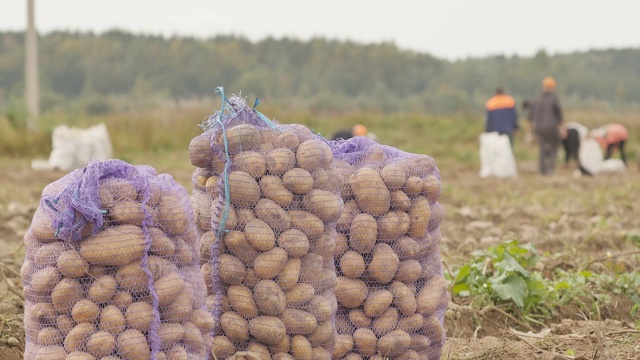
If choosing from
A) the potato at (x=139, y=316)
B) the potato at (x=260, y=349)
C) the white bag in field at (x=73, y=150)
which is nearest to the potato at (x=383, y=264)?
the potato at (x=260, y=349)

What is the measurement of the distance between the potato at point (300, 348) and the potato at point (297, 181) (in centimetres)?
52

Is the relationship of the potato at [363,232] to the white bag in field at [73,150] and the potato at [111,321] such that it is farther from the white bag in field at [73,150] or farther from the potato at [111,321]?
→ the white bag in field at [73,150]

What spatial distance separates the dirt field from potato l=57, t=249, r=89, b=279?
53.5 inches

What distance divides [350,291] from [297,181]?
56cm

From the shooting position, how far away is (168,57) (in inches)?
1800

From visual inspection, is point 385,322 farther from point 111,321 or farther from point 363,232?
point 111,321

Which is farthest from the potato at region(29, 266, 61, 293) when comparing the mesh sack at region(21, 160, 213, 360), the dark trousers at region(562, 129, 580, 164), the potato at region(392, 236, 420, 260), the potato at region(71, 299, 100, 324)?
the dark trousers at region(562, 129, 580, 164)

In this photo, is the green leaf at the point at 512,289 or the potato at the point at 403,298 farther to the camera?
the green leaf at the point at 512,289

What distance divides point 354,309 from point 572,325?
A: 64.4 inches

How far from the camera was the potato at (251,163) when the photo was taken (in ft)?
11.1

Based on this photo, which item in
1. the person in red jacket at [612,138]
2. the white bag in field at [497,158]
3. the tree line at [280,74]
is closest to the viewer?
the white bag in field at [497,158]

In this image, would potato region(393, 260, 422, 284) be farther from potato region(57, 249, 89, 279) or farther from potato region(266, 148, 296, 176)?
potato region(57, 249, 89, 279)

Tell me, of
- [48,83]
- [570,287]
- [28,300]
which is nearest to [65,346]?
[28,300]

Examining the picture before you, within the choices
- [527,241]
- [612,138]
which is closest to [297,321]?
[527,241]
